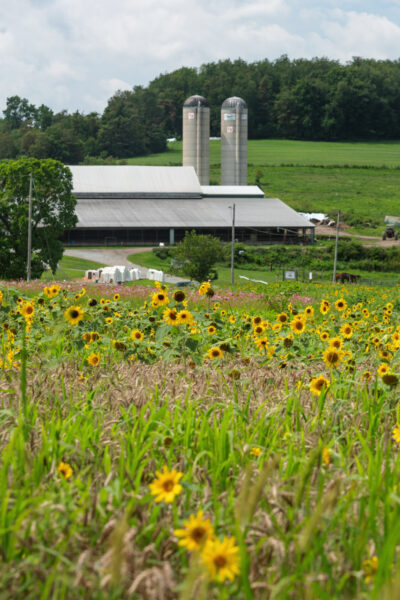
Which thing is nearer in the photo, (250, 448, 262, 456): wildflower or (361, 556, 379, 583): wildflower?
(361, 556, 379, 583): wildflower

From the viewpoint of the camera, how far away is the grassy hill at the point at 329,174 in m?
81.8

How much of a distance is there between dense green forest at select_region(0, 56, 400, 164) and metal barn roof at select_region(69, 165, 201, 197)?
3735 centimetres

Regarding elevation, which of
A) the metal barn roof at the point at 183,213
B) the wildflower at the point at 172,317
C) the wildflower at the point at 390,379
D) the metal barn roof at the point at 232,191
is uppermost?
the metal barn roof at the point at 232,191

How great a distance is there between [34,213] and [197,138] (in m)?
52.3

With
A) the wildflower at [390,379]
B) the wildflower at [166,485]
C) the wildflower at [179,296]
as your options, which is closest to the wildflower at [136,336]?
the wildflower at [179,296]

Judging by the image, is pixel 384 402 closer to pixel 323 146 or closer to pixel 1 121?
pixel 323 146

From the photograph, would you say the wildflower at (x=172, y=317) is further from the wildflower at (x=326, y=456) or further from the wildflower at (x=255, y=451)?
the wildflower at (x=326, y=456)

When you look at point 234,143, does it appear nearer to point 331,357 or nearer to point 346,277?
point 346,277

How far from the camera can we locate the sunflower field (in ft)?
5.94

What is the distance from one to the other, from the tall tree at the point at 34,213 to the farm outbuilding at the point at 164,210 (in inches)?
679

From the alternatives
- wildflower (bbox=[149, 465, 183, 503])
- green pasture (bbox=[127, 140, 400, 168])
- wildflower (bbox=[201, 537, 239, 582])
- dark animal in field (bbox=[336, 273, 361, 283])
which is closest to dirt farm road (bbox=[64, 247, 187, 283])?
dark animal in field (bbox=[336, 273, 361, 283])

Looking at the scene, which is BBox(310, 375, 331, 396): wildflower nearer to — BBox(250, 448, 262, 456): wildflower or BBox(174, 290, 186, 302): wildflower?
BBox(250, 448, 262, 456): wildflower

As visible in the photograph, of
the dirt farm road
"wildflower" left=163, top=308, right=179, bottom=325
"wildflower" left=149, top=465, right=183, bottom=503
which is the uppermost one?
"wildflower" left=163, top=308, right=179, bottom=325

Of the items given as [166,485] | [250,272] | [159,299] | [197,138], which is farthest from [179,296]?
[197,138]
